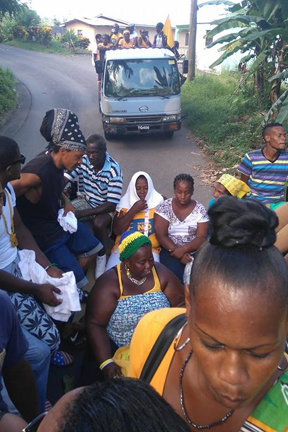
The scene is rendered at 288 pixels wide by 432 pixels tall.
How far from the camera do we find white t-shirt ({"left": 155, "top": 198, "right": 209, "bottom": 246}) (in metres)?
4.03

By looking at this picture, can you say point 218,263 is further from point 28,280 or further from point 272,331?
point 28,280

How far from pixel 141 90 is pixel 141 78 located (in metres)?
0.31

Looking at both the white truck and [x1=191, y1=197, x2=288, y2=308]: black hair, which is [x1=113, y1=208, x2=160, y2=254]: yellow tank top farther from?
the white truck

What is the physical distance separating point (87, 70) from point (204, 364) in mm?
22383

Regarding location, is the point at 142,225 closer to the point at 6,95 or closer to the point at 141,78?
the point at 141,78

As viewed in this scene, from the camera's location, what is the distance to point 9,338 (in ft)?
6.63

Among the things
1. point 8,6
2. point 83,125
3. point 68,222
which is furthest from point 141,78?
point 8,6

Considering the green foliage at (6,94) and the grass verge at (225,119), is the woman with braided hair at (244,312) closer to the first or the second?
the grass verge at (225,119)

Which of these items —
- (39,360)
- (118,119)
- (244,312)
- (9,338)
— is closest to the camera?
(244,312)

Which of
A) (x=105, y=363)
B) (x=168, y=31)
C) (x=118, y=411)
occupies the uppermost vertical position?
(x=168, y=31)

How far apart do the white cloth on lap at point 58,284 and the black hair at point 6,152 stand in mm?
735

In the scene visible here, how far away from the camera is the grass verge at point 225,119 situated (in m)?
9.05

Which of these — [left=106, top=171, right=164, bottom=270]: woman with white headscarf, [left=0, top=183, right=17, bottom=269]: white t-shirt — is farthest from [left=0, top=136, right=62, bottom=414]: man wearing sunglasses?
[left=106, top=171, right=164, bottom=270]: woman with white headscarf

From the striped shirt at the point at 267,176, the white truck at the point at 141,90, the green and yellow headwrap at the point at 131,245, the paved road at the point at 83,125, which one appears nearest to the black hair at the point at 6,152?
the green and yellow headwrap at the point at 131,245
